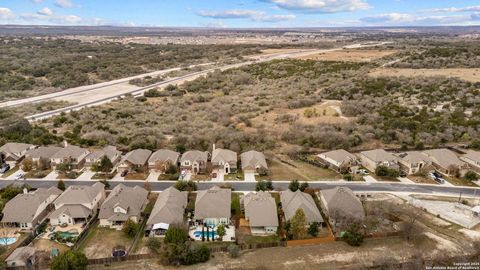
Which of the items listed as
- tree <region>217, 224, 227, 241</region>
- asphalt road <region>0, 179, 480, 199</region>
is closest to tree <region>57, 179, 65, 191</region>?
asphalt road <region>0, 179, 480, 199</region>

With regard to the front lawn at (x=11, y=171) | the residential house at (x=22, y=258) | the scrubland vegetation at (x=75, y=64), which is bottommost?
the front lawn at (x=11, y=171)

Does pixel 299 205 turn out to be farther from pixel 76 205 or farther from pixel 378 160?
pixel 76 205

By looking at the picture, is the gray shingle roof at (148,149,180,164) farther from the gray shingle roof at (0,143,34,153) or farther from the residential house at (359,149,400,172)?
the residential house at (359,149,400,172)

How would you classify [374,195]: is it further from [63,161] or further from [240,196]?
[63,161]

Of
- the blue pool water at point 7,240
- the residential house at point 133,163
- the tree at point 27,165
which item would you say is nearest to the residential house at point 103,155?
the residential house at point 133,163

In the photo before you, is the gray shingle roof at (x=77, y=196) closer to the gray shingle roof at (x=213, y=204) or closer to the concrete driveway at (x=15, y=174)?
the gray shingle roof at (x=213, y=204)

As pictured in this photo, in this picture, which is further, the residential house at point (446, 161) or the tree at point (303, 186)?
the residential house at point (446, 161)

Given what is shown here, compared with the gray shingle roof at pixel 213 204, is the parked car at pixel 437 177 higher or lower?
lower

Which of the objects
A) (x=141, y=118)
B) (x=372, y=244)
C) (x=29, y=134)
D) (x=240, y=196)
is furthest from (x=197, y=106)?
(x=372, y=244)
